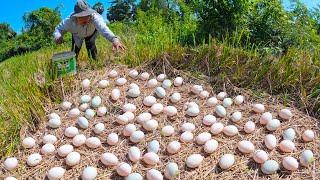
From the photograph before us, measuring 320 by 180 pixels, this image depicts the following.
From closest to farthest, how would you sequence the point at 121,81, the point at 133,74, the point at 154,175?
the point at 154,175, the point at 121,81, the point at 133,74

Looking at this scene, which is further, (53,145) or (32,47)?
(32,47)

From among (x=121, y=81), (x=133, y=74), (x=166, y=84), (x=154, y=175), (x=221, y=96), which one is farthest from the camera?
(x=133, y=74)

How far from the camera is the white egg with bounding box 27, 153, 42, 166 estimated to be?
3283 millimetres

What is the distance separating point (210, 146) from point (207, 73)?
3.80 feet

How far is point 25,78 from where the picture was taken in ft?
13.6

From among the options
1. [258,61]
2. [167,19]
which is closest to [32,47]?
[167,19]

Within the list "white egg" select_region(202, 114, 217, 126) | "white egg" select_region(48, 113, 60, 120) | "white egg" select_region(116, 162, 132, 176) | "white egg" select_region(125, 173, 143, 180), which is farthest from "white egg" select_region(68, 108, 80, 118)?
"white egg" select_region(202, 114, 217, 126)

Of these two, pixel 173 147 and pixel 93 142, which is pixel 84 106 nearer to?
pixel 93 142

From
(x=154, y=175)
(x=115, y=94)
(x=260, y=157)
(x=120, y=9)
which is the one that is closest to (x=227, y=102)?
(x=260, y=157)

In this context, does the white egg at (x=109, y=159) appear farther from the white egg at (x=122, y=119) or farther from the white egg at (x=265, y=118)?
the white egg at (x=265, y=118)

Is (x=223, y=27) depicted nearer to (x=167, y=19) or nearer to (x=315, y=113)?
(x=315, y=113)

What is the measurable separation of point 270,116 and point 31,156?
1883 mm

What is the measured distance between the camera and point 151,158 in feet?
10.3

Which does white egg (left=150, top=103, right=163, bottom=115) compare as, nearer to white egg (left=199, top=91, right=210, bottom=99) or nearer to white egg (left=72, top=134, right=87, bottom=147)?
white egg (left=199, top=91, right=210, bottom=99)
